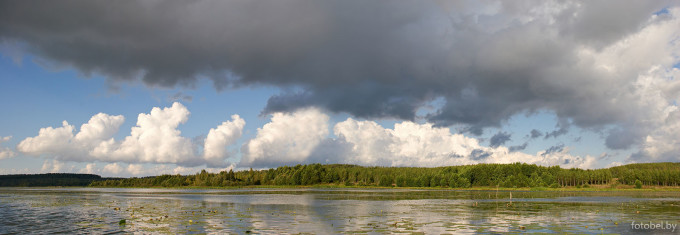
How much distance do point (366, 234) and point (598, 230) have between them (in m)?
22.7

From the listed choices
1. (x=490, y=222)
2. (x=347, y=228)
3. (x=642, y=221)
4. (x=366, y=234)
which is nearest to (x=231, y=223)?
(x=347, y=228)

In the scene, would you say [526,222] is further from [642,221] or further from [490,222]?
[642,221]

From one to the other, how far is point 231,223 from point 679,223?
50.0 metres

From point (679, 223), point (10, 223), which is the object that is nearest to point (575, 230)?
point (679, 223)

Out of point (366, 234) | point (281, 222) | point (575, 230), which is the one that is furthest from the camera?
point (281, 222)

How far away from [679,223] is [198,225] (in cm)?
5315

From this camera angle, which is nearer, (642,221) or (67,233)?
(67,233)

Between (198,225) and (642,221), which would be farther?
(642,221)

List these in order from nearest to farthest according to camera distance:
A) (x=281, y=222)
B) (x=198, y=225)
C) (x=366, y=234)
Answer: (x=366, y=234)
(x=198, y=225)
(x=281, y=222)

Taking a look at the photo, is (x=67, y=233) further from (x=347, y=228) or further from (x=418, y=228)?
(x=418, y=228)

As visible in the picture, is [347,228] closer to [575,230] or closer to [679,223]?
[575,230]

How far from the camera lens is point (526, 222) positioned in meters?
49.3

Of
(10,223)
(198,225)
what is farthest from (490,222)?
(10,223)

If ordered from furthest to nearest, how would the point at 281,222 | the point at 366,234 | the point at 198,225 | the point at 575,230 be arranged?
the point at 281,222, the point at 198,225, the point at 575,230, the point at 366,234
